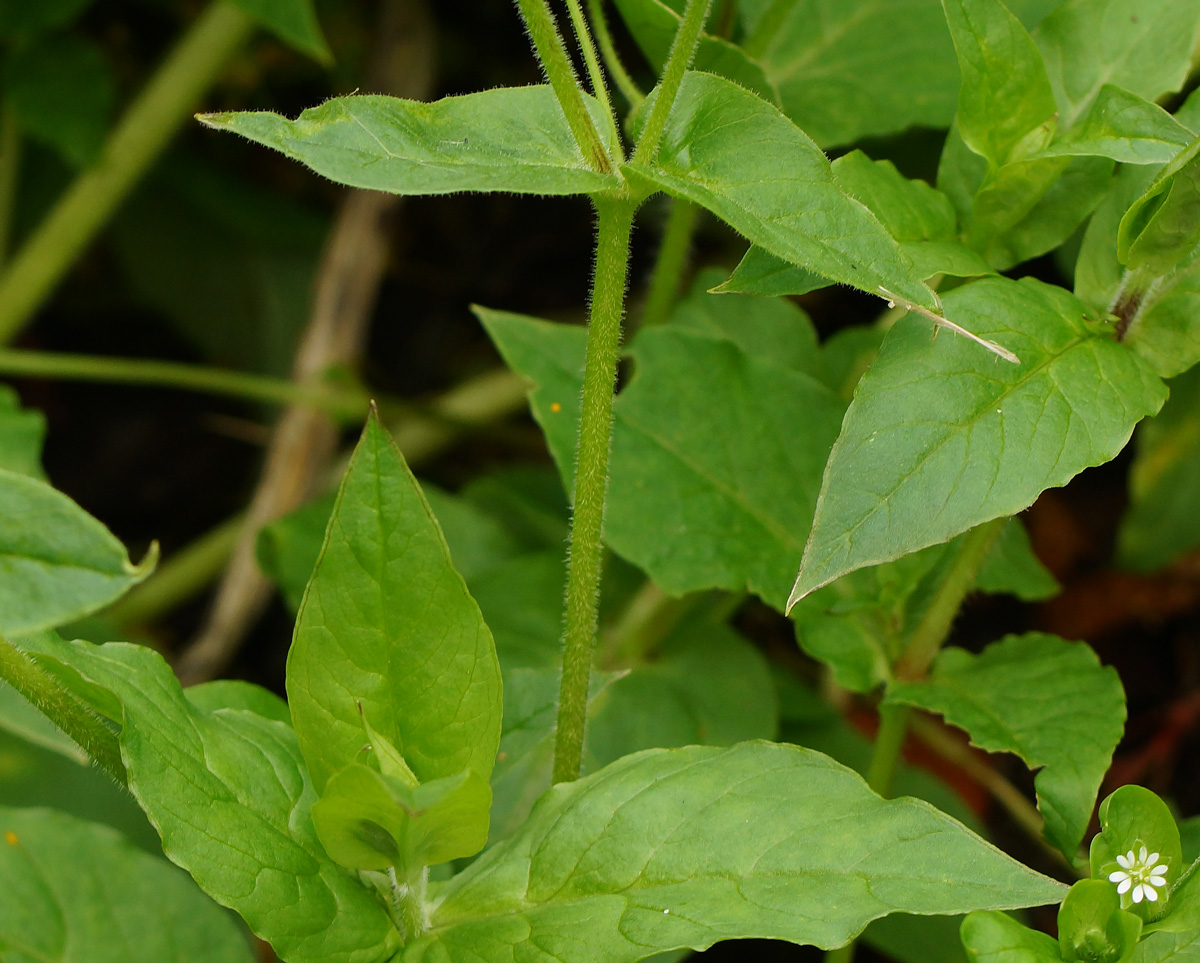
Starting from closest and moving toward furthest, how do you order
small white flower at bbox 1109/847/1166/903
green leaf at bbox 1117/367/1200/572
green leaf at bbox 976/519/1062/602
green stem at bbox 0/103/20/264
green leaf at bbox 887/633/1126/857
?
small white flower at bbox 1109/847/1166/903
green leaf at bbox 887/633/1126/857
green leaf at bbox 976/519/1062/602
green leaf at bbox 1117/367/1200/572
green stem at bbox 0/103/20/264

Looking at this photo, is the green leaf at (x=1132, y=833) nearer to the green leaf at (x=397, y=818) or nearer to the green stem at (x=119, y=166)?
the green leaf at (x=397, y=818)

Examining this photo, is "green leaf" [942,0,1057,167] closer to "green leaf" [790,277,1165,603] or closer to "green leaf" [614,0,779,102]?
"green leaf" [790,277,1165,603]

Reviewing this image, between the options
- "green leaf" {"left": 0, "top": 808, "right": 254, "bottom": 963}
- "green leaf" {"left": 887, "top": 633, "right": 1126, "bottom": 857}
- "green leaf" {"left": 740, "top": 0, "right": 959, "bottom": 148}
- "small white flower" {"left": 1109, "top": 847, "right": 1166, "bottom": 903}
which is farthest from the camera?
"green leaf" {"left": 740, "top": 0, "right": 959, "bottom": 148}

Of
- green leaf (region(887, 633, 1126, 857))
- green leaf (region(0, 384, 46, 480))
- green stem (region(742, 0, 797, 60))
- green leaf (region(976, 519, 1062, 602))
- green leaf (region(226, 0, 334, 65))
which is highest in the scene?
green leaf (region(226, 0, 334, 65))

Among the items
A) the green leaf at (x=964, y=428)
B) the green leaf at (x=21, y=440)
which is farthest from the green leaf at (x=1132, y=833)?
the green leaf at (x=21, y=440)

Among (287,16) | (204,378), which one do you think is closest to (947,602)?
(287,16)

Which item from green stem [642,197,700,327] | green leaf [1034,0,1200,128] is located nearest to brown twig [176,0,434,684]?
green stem [642,197,700,327]

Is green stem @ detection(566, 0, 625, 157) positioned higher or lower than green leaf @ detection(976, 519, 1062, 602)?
higher
